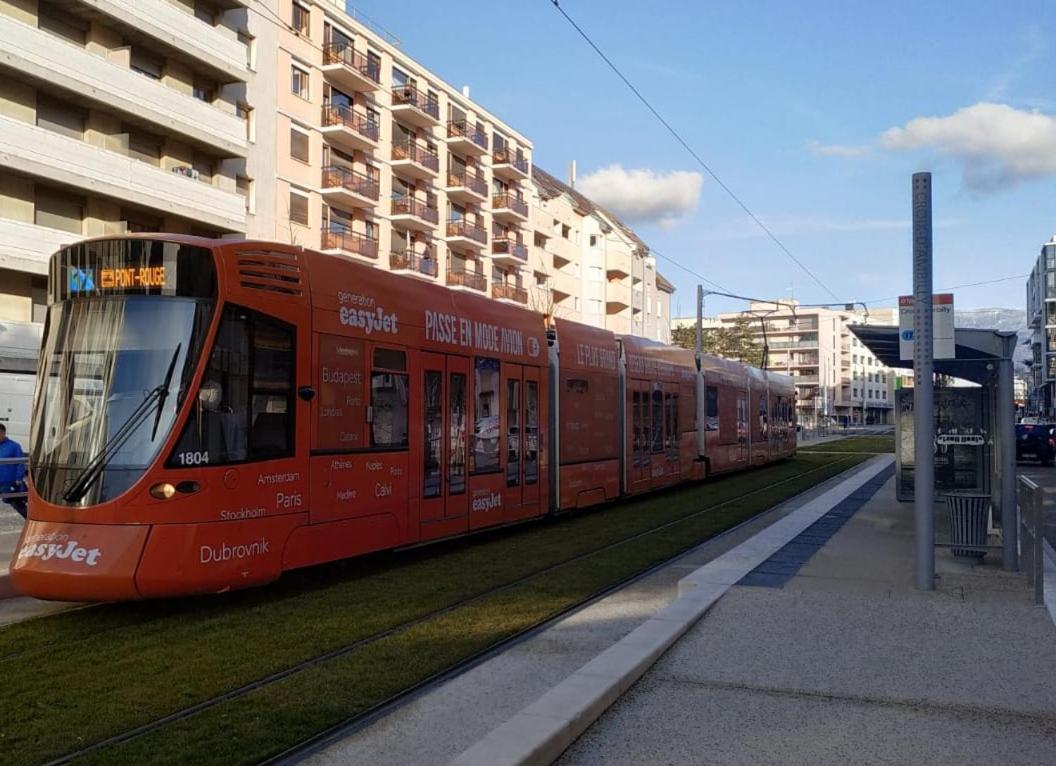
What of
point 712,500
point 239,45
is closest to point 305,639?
point 712,500

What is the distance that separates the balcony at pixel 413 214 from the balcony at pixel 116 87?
513 inches

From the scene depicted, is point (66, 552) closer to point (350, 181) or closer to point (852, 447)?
point (350, 181)

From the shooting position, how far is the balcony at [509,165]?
184ft

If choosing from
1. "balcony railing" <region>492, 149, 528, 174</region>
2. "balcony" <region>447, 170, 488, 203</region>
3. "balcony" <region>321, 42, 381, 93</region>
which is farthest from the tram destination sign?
"balcony railing" <region>492, 149, 528, 174</region>

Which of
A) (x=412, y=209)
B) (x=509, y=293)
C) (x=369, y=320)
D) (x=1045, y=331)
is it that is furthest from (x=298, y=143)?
(x=1045, y=331)

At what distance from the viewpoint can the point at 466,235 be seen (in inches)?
2030

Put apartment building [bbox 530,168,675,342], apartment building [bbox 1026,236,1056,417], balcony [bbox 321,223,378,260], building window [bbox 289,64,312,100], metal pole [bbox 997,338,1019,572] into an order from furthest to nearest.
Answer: apartment building [bbox 1026,236,1056,417]
apartment building [bbox 530,168,675,342]
balcony [bbox 321,223,378,260]
building window [bbox 289,64,312,100]
metal pole [bbox 997,338,1019,572]

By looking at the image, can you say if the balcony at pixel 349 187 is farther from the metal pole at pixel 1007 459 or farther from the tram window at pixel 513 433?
the metal pole at pixel 1007 459

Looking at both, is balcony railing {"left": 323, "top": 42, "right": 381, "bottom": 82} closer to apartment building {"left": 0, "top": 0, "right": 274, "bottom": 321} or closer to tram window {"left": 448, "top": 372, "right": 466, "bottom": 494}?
apartment building {"left": 0, "top": 0, "right": 274, "bottom": 321}

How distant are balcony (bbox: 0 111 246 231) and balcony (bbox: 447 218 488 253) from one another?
18678mm

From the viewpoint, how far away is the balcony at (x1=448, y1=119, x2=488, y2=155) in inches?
2014

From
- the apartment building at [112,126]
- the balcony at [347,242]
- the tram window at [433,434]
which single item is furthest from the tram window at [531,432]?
the balcony at [347,242]

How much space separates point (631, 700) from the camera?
5637 millimetres

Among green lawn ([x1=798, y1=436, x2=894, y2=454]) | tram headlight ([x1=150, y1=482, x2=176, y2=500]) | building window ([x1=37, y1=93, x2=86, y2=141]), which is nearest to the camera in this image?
tram headlight ([x1=150, y1=482, x2=176, y2=500])
